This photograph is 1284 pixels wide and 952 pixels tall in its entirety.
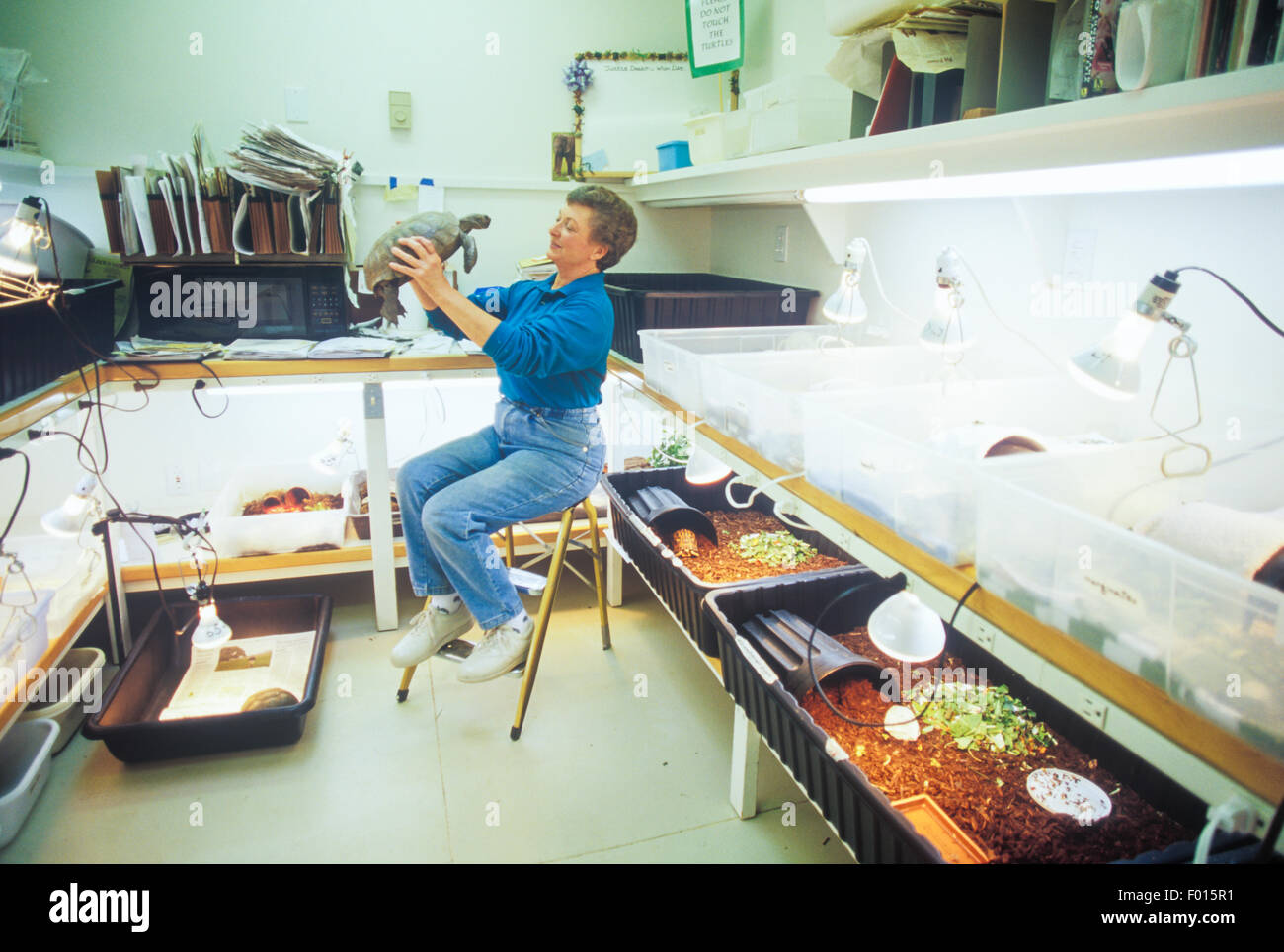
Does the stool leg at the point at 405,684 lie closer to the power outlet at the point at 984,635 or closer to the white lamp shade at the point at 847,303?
the white lamp shade at the point at 847,303

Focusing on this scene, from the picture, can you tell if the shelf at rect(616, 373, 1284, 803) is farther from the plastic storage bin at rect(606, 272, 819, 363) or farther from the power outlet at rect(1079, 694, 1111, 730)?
the plastic storage bin at rect(606, 272, 819, 363)

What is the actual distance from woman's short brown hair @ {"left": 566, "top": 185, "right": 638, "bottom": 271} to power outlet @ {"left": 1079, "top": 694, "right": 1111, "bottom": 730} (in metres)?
1.41

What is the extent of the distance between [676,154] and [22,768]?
2.49 meters

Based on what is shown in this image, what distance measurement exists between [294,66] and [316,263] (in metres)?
0.74

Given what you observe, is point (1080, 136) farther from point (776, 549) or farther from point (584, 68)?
point (584, 68)

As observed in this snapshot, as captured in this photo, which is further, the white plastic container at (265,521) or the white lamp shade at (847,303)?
the white plastic container at (265,521)

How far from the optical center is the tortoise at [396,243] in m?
1.72

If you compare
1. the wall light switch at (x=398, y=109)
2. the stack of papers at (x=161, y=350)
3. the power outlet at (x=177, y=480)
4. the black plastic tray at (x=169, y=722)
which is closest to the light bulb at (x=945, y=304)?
the black plastic tray at (x=169, y=722)

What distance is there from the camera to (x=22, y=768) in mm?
1823

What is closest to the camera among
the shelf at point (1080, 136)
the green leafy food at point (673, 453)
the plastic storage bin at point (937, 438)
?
the shelf at point (1080, 136)

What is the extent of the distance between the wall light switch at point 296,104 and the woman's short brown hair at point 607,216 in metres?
1.44

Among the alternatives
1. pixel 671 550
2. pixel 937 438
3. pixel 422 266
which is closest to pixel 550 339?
pixel 422 266

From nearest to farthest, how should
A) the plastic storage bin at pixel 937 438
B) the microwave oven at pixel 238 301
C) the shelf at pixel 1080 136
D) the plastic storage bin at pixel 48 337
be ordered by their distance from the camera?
1. the shelf at pixel 1080 136
2. the plastic storage bin at pixel 937 438
3. the plastic storage bin at pixel 48 337
4. the microwave oven at pixel 238 301

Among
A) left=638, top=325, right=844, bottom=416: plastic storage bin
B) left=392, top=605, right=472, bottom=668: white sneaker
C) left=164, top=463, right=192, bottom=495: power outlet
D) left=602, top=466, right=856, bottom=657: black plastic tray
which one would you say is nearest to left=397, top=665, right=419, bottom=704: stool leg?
left=392, top=605, right=472, bottom=668: white sneaker
